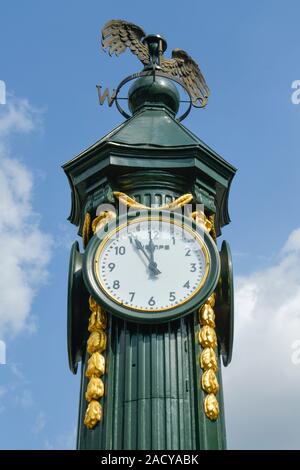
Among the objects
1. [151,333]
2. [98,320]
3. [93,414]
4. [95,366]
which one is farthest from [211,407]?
[98,320]

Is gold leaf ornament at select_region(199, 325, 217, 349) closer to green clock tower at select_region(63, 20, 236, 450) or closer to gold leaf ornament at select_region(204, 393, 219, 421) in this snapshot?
green clock tower at select_region(63, 20, 236, 450)

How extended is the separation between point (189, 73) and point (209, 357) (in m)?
8.09

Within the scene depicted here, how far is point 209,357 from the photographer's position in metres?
17.5

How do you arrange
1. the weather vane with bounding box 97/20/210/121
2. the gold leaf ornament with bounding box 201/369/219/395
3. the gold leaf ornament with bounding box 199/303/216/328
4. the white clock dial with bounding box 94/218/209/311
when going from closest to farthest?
1. the gold leaf ornament with bounding box 201/369/219/395
2. the white clock dial with bounding box 94/218/209/311
3. the gold leaf ornament with bounding box 199/303/216/328
4. the weather vane with bounding box 97/20/210/121

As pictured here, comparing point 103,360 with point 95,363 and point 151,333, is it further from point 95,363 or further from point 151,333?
point 151,333

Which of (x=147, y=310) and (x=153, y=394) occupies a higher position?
(x=147, y=310)

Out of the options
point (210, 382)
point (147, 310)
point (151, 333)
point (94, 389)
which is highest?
point (147, 310)

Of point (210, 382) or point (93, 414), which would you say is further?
point (210, 382)

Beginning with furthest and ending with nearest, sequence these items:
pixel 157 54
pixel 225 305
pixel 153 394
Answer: pixel 157 54
pixel 225 305
pixel 153 394

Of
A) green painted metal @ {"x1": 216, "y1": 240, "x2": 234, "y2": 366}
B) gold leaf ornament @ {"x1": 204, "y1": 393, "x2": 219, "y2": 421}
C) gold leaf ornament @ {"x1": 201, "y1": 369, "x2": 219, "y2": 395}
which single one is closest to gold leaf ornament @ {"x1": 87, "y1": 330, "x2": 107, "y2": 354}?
gold leaf ornament @ {"x1": 201, "y1": 369, "x2": 219, "y2": 395}

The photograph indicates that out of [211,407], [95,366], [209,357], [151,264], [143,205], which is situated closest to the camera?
[211,407]

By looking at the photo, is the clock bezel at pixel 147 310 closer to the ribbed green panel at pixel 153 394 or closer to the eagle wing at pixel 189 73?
the ribbed green panel at pixel 153 394

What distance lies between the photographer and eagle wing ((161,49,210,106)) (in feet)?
75.4

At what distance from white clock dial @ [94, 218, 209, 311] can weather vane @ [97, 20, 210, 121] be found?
15.6 ft
